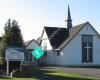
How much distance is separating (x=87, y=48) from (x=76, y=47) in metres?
2.00

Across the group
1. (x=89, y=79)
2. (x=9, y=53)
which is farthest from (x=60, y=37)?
(x=89, y=79)

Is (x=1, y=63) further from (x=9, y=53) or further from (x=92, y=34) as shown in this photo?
(x=92, y=34)

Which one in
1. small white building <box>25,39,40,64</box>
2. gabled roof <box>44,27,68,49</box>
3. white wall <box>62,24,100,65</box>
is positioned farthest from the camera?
small white building <box>25,39,40,64</box>

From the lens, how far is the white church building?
50.0 metres

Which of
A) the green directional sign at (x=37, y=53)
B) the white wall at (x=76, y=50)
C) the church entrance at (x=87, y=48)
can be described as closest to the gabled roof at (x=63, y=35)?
the white wall at (x=76, y=50)

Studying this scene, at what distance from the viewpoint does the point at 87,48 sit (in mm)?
51219

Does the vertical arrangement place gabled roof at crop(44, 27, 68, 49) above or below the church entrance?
above

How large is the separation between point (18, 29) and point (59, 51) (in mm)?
18472

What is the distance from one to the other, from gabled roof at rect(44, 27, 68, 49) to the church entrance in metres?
3.93

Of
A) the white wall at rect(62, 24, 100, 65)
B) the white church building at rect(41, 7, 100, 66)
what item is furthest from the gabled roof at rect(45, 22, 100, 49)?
the white wall at rect(62, 24, 100, 65)

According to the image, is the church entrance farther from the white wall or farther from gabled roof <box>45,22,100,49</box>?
gabled roof <box>45,22,100,49</box>

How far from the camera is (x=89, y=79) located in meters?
22.2

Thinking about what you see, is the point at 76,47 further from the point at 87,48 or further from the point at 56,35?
the point at 56,35

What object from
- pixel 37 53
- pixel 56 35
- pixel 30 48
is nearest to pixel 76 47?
pixel 56 35
